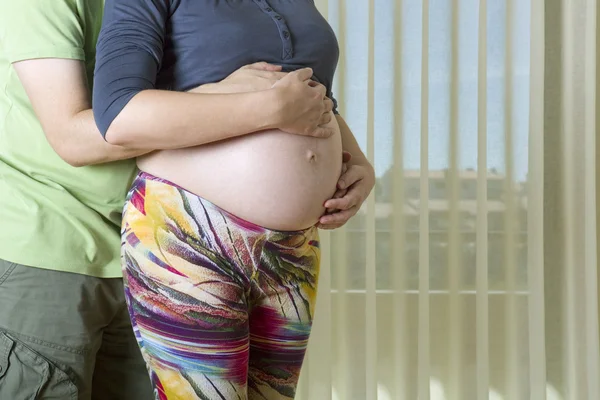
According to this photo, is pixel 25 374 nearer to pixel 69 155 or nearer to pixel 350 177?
pixel 69 155

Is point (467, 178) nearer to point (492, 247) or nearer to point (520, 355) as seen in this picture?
point (492, 247)

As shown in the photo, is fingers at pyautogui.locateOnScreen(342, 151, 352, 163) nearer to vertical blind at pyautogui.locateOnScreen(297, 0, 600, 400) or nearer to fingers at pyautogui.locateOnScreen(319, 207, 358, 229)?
fingers at pyautogui.locateOnScreen(319, 207, 358, 229)

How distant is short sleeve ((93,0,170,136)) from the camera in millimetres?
893

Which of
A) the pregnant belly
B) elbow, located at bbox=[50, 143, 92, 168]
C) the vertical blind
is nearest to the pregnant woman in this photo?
the pregnant belly

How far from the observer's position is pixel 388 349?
6.56 ft

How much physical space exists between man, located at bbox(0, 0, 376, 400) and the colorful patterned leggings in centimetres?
11

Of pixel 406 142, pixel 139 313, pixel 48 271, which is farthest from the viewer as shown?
pixel 406 142

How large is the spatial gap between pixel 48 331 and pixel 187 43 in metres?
0.50

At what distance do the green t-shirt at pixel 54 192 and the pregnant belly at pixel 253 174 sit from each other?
0.63 ft

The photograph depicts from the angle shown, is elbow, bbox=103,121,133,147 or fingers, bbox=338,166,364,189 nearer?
elbow, bbox=103,121,133,147

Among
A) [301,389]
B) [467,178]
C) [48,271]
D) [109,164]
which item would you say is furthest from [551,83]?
[48,271]

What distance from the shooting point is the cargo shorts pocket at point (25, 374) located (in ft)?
3.36

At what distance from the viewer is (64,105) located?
1004 mm

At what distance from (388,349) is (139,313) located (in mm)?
1191
